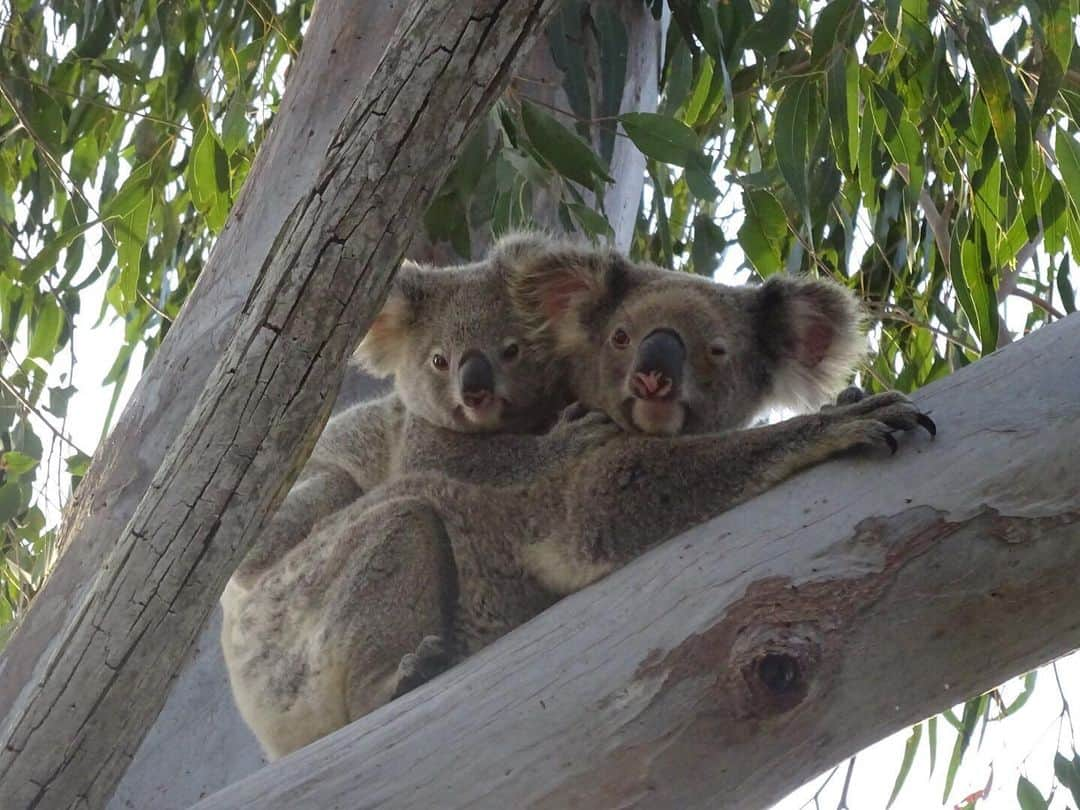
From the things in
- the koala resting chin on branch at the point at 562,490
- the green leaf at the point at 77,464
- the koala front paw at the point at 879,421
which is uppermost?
the green leaf at the point at 77,464

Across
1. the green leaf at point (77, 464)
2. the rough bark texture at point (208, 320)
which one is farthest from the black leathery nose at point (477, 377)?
the green leaf at point (77, 464)

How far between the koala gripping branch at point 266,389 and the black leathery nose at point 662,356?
0.71 m

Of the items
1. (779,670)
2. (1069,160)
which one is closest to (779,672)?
(779,670)

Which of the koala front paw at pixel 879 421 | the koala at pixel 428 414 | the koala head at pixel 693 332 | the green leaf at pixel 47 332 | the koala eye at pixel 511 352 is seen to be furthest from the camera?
the green leaf at pixel 47 332

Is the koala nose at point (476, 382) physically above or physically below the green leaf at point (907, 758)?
above

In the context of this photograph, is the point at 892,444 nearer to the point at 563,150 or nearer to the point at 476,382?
the point at 476,382

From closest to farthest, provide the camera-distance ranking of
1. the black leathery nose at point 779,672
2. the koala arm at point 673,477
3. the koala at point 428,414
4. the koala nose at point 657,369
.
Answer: the black leathery nose at point 779,672
the koala arm at point 673,477
the koala nose at point 657,369
the koala at point 428,414

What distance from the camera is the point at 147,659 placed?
1568 millimetres

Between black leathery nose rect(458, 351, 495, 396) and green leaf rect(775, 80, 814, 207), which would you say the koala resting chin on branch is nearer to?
black leathery nose rect(458, 351, 495, 396)

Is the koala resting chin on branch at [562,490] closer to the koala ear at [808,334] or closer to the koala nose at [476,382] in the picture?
the koala ear at [808,334]

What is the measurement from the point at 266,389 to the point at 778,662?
0.64 metres

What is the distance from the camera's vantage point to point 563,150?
107 inches

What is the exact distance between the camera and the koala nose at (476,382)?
2496 mm

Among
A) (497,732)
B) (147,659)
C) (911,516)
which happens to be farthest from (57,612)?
(911,516)
